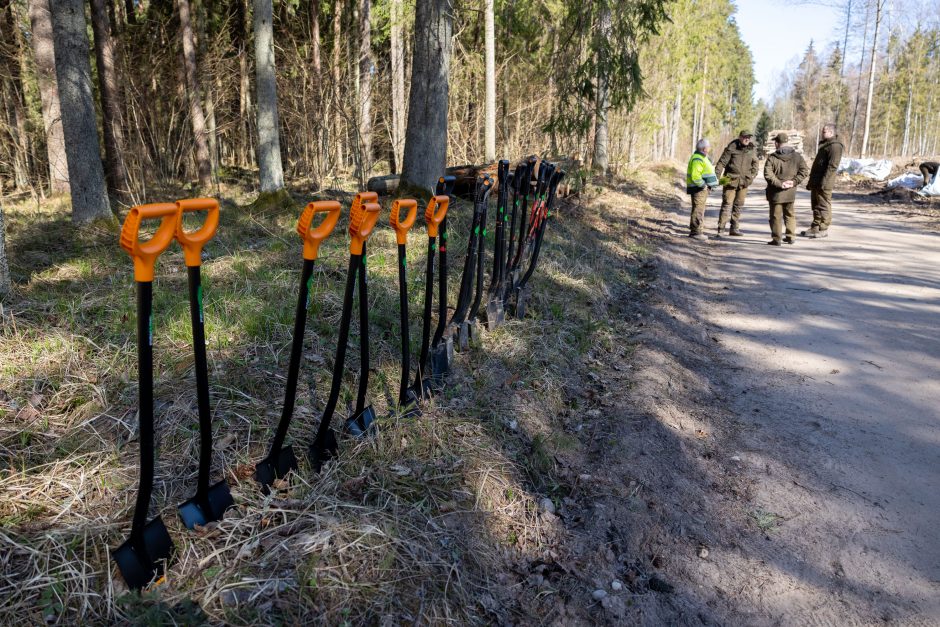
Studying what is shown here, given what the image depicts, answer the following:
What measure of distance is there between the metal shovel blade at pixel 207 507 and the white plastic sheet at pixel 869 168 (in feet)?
97.5

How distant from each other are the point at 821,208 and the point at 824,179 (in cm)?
56

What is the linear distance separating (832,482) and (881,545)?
1.97ft

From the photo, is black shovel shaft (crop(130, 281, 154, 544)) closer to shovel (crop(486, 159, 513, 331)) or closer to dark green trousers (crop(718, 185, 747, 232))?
shovel (crop(486, 159, 513, 331))

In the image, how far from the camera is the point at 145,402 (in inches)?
90.4

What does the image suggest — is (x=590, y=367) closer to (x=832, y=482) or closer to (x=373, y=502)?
(x=832, y=482)

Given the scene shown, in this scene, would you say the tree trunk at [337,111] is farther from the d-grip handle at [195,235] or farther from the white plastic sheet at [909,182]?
the white plastic sheet at [909,182]

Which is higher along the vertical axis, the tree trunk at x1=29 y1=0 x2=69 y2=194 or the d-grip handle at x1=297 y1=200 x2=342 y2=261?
the tree trunk at x1=29 y1=0 x2=69 y2=194

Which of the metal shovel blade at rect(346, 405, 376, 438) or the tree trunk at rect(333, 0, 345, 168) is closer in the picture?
the metal shovel blade at rect(346, 405, 376, 438)

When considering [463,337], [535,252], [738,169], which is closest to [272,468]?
[463,337]

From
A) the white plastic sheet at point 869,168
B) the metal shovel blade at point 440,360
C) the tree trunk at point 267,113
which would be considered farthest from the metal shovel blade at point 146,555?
the white plastic sheet at point 869,168

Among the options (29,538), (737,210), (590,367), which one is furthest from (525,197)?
(737,210)

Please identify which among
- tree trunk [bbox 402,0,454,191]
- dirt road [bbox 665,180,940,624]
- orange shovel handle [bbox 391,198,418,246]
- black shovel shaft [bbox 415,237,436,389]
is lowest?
dirt road [bbox 665,180,940,624]

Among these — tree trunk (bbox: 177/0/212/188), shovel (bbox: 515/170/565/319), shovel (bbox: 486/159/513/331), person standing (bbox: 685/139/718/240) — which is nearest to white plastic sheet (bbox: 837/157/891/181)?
person standing (bbox: 685/139/718/240)

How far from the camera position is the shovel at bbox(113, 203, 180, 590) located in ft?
6.87
